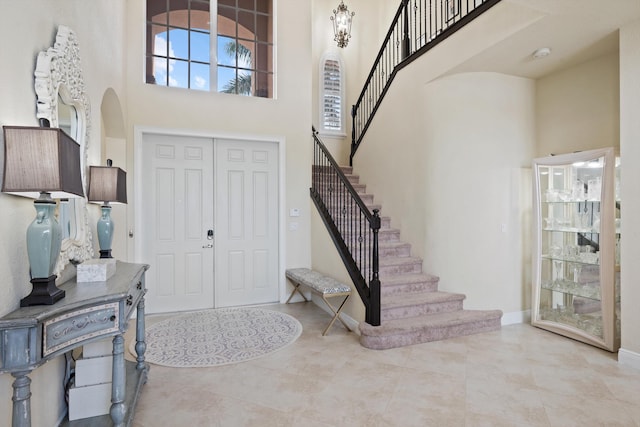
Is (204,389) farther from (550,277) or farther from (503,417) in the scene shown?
(550,277)

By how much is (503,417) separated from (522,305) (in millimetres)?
2400

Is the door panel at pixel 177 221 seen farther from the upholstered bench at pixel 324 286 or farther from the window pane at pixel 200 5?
the window pane at pixel 200 5

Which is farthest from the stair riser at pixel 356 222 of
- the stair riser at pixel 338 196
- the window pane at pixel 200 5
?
the window pane at pixel 200 5

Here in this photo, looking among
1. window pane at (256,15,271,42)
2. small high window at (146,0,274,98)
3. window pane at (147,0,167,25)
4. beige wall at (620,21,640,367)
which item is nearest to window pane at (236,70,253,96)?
small high window at (146,0,274,98)

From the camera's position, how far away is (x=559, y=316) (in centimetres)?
393

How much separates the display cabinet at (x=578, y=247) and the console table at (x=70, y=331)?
4.11 metres

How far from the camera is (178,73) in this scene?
4684 millimetres

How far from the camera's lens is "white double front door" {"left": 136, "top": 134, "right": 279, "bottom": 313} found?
449 cm

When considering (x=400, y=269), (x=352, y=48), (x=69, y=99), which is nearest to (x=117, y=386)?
(x=69, y=99)

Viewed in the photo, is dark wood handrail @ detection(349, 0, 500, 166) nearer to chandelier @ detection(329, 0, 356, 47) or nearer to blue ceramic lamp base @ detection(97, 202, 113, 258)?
chandelier @ detection(329, 0, 356, 47)

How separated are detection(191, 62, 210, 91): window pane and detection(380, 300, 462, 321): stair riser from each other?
150 inches

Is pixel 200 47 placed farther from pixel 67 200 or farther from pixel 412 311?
pixel 412 311

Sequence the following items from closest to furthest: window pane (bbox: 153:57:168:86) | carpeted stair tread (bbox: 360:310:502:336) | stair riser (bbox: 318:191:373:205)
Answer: carpeted stair tread (bbox: 360:310:502:336) < window pane (bbox: 153:57:168:86) < stair riser (bbox: 318:191:373:205)

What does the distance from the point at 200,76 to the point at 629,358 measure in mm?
5717
